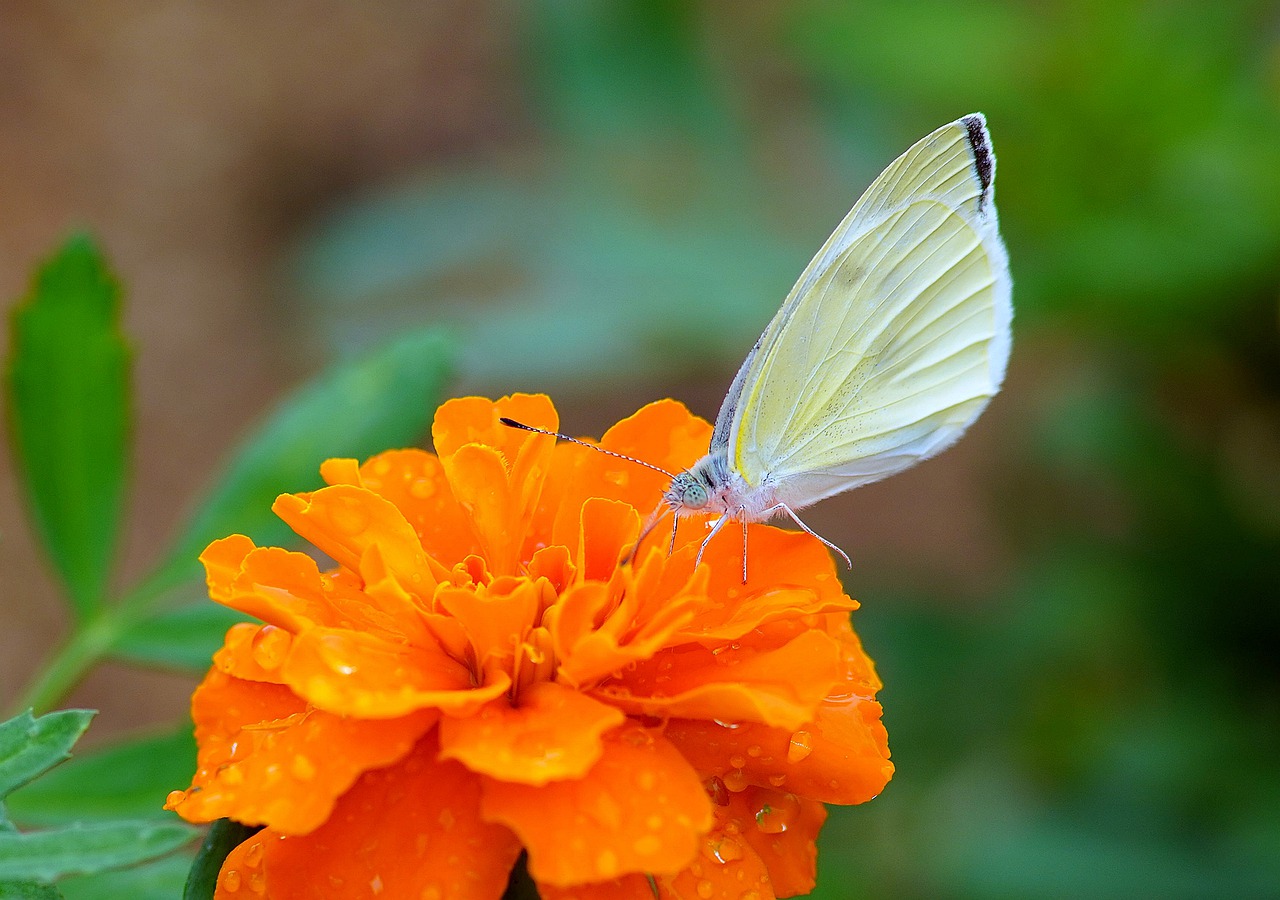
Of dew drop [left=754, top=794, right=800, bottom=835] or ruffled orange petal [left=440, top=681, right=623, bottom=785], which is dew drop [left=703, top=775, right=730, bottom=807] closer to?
dew drop [left=754, top=794, right=800, bottom=835]

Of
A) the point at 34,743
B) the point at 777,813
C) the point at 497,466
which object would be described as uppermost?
the point at 497,466

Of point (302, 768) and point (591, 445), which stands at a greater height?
point (591, 445)

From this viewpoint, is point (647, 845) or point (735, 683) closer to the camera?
point (647, 845)

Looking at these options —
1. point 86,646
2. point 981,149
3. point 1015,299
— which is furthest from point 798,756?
point 1015,299

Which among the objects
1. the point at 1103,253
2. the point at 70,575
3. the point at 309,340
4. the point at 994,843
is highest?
the point at 1103,253

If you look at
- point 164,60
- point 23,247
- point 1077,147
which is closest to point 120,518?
point 1077,147

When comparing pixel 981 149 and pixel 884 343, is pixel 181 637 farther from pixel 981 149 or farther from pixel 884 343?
pixel 981 149

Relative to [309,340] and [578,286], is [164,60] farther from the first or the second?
[578,286]
